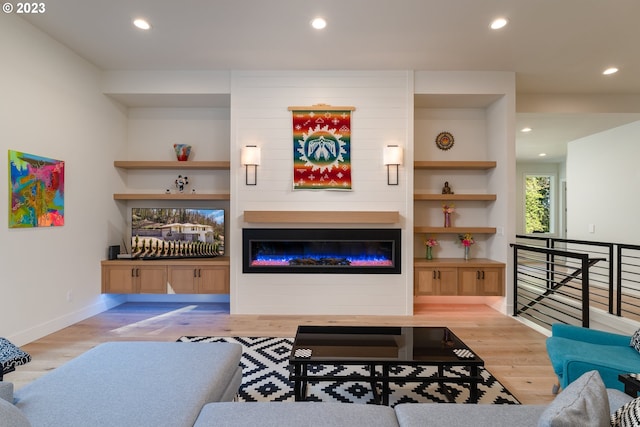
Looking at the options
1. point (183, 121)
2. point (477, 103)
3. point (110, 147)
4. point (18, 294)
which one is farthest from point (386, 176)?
point (18, 294)

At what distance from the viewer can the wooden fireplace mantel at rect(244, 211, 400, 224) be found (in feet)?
13.3

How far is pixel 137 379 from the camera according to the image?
1.59m

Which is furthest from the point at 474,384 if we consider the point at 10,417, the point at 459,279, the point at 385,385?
the point at 459,279

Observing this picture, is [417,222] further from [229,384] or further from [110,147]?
[110,147]

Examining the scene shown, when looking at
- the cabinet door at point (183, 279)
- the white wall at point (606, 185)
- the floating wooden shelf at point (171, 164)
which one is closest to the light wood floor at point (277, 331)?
the cabinet door at point (183, 279)

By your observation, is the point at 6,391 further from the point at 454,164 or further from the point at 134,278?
the point at 454,164

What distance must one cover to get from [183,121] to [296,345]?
392cm

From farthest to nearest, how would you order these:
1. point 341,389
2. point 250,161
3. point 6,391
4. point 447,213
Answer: point 447,213
point 250,161
point 341,389
point 6,391

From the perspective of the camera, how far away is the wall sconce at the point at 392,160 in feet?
13.3

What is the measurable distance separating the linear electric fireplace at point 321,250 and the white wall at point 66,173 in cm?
193

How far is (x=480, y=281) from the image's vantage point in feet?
13.9

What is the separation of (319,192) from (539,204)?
8451 millimetres

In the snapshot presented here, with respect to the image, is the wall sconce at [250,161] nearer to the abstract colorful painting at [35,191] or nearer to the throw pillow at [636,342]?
the abstract colorful painting at [35,191]

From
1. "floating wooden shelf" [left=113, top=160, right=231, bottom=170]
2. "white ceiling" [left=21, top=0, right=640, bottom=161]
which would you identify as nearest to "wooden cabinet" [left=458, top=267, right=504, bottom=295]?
"white ceiling" [left=21, top=0, right=640, bottom=161]
